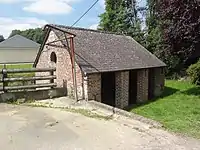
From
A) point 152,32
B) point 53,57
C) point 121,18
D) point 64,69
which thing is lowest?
point 64,69

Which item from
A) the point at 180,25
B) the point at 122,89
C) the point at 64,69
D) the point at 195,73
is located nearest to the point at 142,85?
the point at 122,89

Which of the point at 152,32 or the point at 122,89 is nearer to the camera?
the point at 122,89

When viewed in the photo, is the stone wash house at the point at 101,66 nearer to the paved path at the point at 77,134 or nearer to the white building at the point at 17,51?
the paved path at the point at 77,134

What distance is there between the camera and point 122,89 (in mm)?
14625

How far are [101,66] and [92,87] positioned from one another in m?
1.45

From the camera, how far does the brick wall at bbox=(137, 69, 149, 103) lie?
1641 centimetres

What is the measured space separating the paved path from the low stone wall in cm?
195

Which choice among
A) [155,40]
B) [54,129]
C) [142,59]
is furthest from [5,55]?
[54,129]

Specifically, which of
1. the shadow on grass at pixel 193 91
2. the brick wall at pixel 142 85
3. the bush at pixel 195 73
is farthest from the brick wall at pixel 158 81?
the bush at pixel 195 73

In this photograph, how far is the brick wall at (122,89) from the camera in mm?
14321

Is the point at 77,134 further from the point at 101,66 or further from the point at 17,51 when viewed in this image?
the point at 17,51

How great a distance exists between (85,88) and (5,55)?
129 feet

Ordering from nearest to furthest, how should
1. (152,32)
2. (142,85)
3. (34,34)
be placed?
(142,85) < (152,32) < (34,34)

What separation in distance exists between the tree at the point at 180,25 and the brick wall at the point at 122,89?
13.4ft
